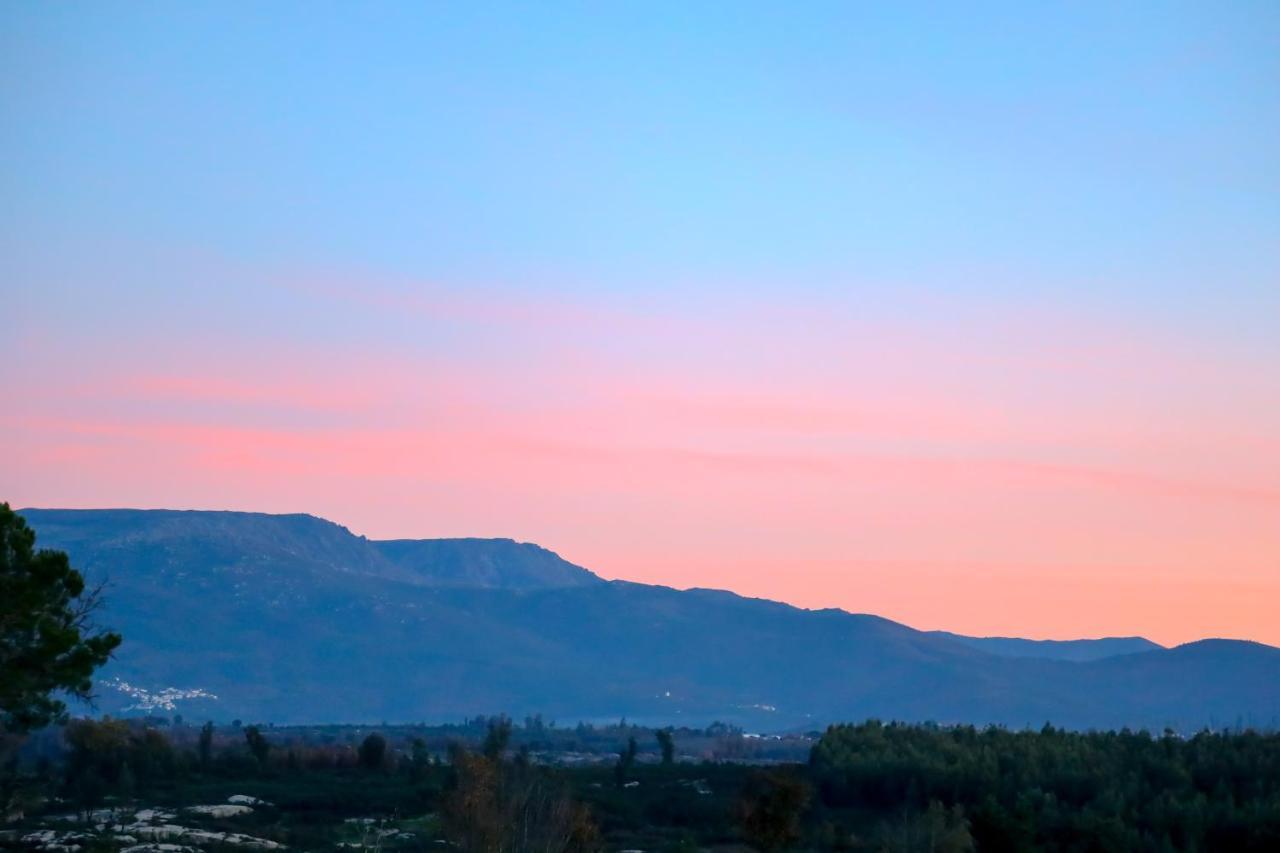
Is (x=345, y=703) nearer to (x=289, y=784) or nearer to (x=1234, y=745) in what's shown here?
(x=289, y=784)

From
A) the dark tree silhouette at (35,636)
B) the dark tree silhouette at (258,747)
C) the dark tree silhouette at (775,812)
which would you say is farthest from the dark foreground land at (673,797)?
the dark tree silhouette at (35,636)

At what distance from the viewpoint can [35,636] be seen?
30391 mm

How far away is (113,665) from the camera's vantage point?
191 m

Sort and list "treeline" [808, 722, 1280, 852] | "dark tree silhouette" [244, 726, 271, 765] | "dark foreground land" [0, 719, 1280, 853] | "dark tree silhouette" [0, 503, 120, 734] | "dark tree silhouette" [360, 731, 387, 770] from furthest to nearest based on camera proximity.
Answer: "dark tree silhouette" [360, 731, 387, 770] < "dark tree silhouette" [244, 726, 271, 765] < "treeline" [808, 722, 1280, 852] < "dark foreground land" [0, 719, 1280, 853] < "dark tree silhouette" [0, 503, 120, 734]

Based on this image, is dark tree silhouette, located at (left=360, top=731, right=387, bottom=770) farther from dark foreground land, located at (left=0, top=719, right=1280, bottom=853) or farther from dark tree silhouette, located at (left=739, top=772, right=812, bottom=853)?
dark tree silhouette, located at (left=739, top=772, right=812, bottom=853)

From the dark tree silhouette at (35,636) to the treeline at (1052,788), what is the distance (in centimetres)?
1866

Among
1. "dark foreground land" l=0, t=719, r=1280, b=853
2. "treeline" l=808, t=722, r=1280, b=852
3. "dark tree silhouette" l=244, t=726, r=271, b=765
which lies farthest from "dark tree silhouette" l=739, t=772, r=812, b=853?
"dark tree silhouette" l=244, t=726, r=271, b=765

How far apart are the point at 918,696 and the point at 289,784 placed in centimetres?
13437

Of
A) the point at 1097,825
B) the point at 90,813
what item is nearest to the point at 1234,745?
the point at 1097,825

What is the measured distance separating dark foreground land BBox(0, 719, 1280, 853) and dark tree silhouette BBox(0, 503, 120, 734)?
6.12 meters

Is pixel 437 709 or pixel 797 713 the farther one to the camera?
pixel 797 713

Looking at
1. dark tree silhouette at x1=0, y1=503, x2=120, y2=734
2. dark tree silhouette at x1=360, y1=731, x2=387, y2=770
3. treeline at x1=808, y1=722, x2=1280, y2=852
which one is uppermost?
dark tree silhouette at x1=0, y1=503, x2=120, y2=734

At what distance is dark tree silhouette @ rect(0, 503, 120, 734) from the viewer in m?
29.9

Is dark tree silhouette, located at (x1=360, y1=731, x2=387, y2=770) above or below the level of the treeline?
below
